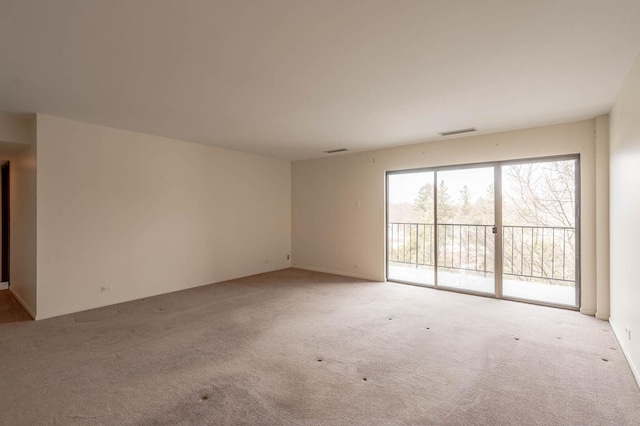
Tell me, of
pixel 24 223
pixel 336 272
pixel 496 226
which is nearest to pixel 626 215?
pixel 496 226

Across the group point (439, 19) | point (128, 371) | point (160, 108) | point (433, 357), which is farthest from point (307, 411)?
point (160, 108)

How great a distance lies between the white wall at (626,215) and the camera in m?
2.44

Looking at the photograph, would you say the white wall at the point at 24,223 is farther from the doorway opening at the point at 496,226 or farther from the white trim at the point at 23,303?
the doorway opening at the point at 496,226

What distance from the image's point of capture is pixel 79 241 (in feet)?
13.4

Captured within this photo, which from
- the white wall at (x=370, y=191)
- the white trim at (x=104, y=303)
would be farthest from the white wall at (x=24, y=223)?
the white wall at (x=370, y=191)

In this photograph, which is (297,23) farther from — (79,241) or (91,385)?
(79,241)

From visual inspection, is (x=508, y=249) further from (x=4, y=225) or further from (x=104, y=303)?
(x=4, y=225)

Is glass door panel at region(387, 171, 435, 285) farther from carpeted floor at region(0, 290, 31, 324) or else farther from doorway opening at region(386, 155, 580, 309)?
carpeted floor at region(0, 290, 31, 324)

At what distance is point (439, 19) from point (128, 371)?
11.5 ft

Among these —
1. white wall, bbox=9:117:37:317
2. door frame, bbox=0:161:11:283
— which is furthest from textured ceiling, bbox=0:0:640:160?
door frame, bbox=0:161:11:283

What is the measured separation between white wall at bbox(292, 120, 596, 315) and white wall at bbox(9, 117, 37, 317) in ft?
14.9

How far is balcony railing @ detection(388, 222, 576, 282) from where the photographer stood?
4.46 m

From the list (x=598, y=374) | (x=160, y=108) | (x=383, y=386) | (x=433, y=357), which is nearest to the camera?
(x=383, y=386)

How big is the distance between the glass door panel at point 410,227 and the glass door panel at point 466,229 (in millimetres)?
211
